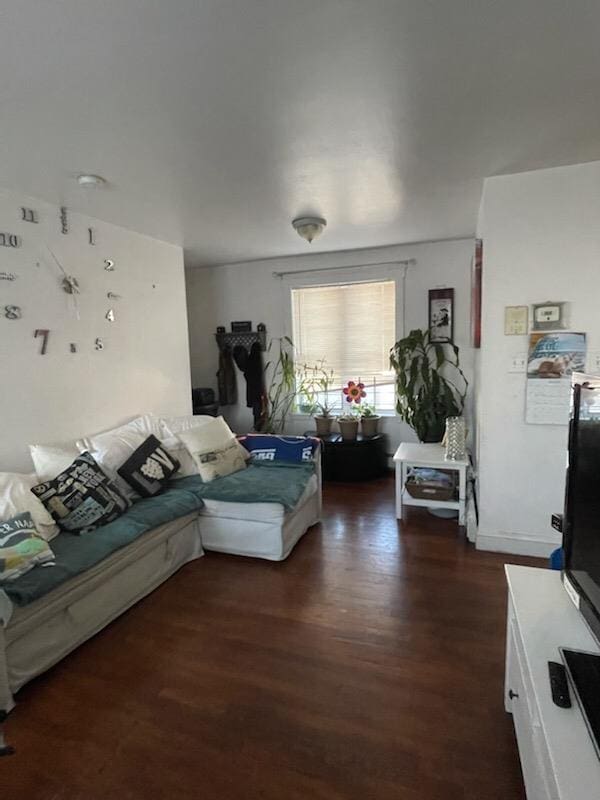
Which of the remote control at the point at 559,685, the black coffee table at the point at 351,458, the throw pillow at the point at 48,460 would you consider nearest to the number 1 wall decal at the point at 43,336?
the throw pillow at the point at 48,460

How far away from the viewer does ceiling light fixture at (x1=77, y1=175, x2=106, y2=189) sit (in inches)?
89.4

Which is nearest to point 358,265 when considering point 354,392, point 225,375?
point 354,392

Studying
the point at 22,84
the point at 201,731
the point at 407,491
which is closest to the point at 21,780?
the point at 201,731

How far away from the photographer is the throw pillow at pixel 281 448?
320cm

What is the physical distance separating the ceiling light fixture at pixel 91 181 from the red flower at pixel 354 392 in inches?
111

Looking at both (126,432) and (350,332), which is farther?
(350,332)

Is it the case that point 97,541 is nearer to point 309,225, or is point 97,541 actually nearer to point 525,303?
point 309,225

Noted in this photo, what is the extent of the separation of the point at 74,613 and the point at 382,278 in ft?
12.4

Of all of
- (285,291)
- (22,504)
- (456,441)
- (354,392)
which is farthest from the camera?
(285,291)

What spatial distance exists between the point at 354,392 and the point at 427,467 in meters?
1.37

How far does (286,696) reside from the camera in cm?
166

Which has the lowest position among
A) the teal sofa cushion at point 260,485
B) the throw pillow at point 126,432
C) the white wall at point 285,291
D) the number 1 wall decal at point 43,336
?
the teal sofa cushion at point 260,485

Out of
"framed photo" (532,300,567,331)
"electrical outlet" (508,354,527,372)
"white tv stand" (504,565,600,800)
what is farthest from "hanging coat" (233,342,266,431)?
"white tv stand" (504,565,600,800)

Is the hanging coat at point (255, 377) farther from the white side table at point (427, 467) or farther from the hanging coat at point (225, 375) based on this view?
the white side table at point (427, 467)
